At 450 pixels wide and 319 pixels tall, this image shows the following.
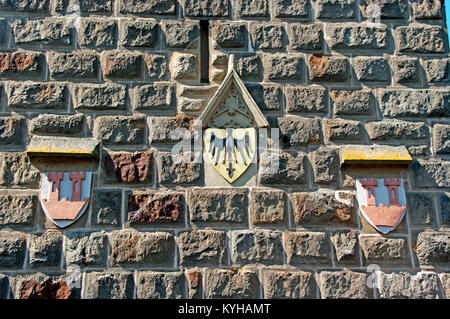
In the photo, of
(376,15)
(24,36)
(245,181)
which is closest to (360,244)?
(245,181)

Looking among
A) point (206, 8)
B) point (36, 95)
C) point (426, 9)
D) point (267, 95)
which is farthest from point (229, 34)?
point (426, 9)

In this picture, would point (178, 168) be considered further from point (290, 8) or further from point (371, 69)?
point (371, 69)

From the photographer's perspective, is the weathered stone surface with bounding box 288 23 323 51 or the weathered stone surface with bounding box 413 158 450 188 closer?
the weathered stone surface with bounding box 413 158 450 188

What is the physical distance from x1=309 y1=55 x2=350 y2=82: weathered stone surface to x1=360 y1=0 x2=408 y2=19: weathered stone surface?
21.4 inches

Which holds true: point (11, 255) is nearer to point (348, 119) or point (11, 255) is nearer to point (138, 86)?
point (138, 86)

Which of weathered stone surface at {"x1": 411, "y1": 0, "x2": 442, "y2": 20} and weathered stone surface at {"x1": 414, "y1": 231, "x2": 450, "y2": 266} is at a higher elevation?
weathered stone surface at {"x1": 411, "y1": 0, "x2": 442, "y2": 20}

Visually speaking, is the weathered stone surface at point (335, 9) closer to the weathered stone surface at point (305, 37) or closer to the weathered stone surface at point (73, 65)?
the weathered stone surface at point (305, 37)

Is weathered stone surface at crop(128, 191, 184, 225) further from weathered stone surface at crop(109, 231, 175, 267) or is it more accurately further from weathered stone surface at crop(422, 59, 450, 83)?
weathered stone surface at crop(422, 59, 450, 83)

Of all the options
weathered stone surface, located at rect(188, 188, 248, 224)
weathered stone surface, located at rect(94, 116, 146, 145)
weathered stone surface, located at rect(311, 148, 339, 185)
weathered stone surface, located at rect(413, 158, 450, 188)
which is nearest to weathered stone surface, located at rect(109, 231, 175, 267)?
weathered stone surface, located at rect(188, 188, 248, 224)

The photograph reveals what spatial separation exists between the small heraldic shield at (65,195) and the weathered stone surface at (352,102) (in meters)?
2.07

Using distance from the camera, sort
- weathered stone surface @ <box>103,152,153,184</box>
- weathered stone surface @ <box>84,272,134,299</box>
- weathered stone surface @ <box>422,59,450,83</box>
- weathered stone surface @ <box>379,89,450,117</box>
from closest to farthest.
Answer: weathered stone surface @ <box>84,272,134,299</box>, weathered stone surface @ <box>103,152,153,184</box>, weathered stone surface @ <box>379,89,450,117</box>, weathered stone surface @ <box>422,59,450,83</box>

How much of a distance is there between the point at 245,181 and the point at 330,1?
1824mm

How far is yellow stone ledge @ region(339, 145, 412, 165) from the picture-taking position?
4672 millimetres

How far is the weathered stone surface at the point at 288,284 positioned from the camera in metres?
4.35
